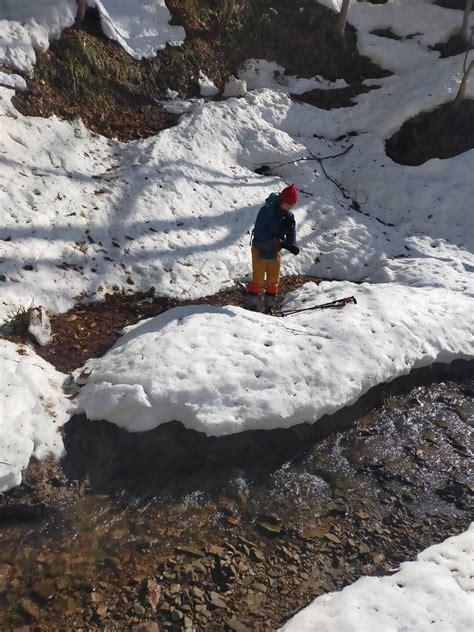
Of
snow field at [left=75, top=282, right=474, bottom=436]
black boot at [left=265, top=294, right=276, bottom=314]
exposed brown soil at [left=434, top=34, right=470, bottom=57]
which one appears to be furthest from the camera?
exposed brown soil at [left=434, top=34, right=470, bottom=57]

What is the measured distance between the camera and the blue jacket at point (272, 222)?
7.24 metres

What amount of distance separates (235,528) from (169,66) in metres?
11.1

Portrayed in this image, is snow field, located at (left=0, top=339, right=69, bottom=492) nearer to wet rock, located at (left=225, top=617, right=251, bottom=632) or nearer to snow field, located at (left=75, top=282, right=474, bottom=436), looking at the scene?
snow field, located at (left=75, top=282, right=474, bottom=436)

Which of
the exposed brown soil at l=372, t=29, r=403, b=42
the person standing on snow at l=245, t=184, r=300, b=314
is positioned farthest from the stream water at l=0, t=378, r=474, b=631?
the exposed brown soil at l=372, t=29, r=403, b=42

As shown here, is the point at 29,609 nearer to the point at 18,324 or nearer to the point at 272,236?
the point at 18,324

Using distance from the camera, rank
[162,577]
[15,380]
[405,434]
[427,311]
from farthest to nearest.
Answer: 1. [427,311]
2. [405,434]
3. [15,380]
4. [162,577]

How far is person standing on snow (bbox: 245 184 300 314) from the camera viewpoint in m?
7.20

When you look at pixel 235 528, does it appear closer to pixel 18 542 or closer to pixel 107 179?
pixel 18 542

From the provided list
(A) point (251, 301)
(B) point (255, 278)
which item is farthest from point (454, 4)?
(A) point (251, 301)

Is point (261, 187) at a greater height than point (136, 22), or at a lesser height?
lesser

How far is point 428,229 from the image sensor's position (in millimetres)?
11281

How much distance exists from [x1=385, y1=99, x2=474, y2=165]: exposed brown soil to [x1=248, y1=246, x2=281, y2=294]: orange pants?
22.9ft

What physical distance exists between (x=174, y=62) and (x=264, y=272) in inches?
297

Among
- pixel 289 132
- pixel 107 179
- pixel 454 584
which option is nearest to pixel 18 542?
pixel 454 584
